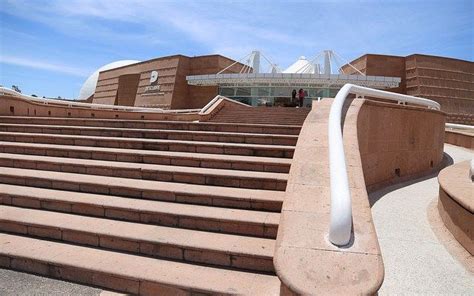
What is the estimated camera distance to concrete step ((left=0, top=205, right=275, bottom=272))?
3.16 meters

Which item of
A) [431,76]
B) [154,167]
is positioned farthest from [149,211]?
[431,76]

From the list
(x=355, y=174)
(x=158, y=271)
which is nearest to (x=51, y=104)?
(x=158, y=271)

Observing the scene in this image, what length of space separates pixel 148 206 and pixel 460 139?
1461 cm

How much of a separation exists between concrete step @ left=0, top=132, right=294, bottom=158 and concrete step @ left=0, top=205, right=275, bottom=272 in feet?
6.82

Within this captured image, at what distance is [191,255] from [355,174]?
6.16 feet

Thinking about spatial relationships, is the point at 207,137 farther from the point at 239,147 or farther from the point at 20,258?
the point at 20,258

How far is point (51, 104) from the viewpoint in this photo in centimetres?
1213

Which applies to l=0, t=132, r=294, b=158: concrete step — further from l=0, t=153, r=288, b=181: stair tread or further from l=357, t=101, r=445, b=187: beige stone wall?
l=357, t=101, r=445, b=187: beige stone wall

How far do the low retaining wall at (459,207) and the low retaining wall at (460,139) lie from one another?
9520 millimetres

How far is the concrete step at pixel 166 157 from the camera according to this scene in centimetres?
480

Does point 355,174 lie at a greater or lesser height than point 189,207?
greater

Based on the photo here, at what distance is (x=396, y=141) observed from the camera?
693 cm

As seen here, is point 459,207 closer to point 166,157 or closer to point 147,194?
point 147,194

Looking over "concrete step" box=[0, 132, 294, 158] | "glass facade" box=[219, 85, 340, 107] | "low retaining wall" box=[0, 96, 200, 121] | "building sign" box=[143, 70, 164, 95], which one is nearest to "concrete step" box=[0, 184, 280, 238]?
"concrete step" box=[0, 132, 294, 158]
